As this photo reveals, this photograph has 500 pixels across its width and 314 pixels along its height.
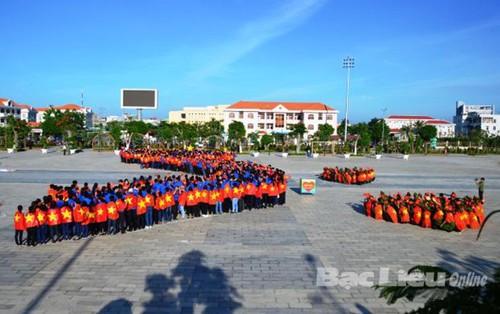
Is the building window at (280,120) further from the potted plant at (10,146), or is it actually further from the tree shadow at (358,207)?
the tree shadow at (358,207)

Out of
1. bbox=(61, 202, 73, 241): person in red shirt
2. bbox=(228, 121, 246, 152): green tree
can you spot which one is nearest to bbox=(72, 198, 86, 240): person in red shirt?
bbox=(61, 202, 73, 241): person in red shirt

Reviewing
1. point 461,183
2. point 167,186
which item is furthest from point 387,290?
point 461,183

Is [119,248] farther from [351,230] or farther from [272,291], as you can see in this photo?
[351,230]

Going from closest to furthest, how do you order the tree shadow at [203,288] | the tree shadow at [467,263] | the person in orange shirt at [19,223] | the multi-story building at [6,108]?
the tree shadow at [203,288], the tree shadow at [467,263], the person in orange shirt at [19,223], the multi-story building at [6,108]

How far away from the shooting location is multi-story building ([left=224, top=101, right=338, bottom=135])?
84312 mm

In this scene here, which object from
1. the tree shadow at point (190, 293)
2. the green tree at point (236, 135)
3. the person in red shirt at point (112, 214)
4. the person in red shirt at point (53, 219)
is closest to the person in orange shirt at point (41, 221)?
the person in red shirt at point (53, 219)

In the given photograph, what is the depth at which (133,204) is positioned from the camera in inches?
493

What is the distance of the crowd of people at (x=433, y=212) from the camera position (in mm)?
13242

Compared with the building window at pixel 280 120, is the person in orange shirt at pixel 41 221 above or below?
below

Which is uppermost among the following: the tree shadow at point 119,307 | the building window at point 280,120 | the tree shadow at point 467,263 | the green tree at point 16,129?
the building window at point 280,120

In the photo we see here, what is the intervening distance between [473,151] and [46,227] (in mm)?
62843

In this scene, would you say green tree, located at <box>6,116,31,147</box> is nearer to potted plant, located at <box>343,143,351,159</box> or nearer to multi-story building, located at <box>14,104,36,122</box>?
potted plant, located at <box>343,143,351,159</box>

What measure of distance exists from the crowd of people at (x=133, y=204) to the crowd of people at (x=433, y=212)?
447 centimetres

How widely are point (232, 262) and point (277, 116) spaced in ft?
254
